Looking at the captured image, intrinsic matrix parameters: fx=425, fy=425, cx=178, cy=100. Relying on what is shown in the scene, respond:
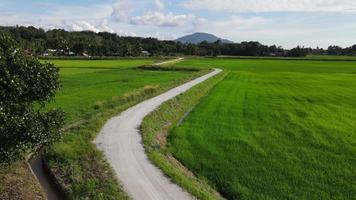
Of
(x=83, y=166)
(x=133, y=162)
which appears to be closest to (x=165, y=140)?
(x=133, y=162)

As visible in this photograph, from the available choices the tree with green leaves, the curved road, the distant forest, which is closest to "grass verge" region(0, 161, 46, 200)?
the tree with green leaves

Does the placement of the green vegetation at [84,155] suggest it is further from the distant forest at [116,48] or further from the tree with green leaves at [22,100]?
the distant forest at [116,48]

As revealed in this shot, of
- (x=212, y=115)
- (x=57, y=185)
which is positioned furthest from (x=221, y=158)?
(x=212, y=115)

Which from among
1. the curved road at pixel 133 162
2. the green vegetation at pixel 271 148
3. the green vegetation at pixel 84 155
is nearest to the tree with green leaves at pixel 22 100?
the green vegetation at pixel 84 155

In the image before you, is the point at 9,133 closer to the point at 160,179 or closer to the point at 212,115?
the point at 160,179

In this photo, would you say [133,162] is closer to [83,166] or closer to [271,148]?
[83,166]

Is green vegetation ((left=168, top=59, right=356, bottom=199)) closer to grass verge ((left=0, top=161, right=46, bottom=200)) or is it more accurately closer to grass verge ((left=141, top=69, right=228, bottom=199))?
grass verge ((left=141, top=69, right=228, bottom=199))
